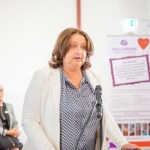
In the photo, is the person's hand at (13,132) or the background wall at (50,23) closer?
the person's hand at (13,132)

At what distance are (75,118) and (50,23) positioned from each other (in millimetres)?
2629

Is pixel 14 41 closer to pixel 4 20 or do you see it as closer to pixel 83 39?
pixel 4 20

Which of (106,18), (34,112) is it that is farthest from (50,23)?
(34,112)

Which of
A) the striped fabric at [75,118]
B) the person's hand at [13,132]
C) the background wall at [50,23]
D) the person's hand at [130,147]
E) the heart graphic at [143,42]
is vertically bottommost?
the person's hand at [13,132]

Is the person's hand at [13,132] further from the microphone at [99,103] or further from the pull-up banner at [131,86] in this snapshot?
the microphone at [99,103]

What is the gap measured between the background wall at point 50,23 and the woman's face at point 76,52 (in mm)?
2292

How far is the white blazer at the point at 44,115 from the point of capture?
1.74 metres

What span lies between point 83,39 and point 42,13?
2441mm

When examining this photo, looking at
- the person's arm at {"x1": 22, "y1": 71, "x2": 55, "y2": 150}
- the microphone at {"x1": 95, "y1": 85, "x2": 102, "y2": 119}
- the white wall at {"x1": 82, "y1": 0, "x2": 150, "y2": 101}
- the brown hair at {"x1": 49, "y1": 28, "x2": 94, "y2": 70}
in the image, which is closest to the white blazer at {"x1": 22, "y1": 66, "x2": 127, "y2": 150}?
the person's arm at {"x1": 22, "y1": 71, "x2": 55, "y2": 150}

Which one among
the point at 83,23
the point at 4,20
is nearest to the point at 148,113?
the point at 83,23

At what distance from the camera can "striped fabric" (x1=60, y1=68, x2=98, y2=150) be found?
1.78 metres

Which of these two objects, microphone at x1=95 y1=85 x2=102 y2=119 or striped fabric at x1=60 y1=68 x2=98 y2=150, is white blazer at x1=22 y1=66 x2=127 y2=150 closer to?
striped fabric at x1=60 y1=68 x2=98 y2=150

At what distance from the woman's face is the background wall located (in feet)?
7.52

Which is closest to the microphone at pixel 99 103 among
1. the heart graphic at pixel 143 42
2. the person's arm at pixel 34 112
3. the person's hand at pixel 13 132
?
the person's arm at pixel 34 112
